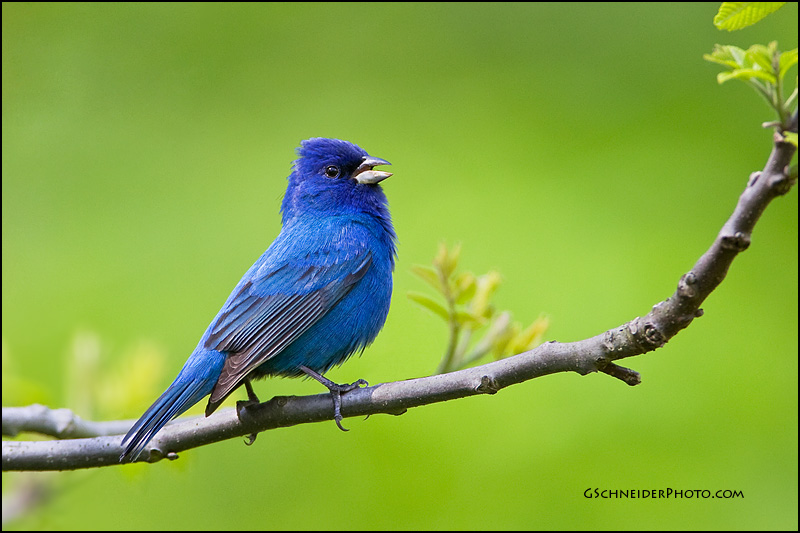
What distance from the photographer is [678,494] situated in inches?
173

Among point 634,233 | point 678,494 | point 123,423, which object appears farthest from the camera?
point 634,233

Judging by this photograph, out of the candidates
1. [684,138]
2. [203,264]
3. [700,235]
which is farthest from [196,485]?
[684,138]

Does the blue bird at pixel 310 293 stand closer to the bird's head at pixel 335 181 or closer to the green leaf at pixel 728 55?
the bird's head at pixel 335 181

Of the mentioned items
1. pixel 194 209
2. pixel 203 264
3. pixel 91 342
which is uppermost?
pixel 194 209

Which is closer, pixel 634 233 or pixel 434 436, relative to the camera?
pixel 434 436

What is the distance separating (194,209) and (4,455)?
140 inches

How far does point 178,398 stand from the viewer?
3.52 m

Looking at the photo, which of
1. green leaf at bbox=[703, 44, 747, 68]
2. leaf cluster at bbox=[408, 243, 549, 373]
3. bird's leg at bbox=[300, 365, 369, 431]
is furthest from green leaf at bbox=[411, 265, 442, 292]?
green leaf at bbox=[703, 44, 747, 68]

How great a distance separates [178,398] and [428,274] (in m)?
1.17

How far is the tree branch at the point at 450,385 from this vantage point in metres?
1.87

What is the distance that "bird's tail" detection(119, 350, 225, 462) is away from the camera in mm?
3164

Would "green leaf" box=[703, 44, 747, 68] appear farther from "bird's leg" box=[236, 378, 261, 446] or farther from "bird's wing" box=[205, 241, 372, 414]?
"bird's wing" box=[205, 241, 372, 414]

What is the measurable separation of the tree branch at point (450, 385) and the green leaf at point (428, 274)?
542 mm

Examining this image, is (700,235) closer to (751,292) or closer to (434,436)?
(751,292)
